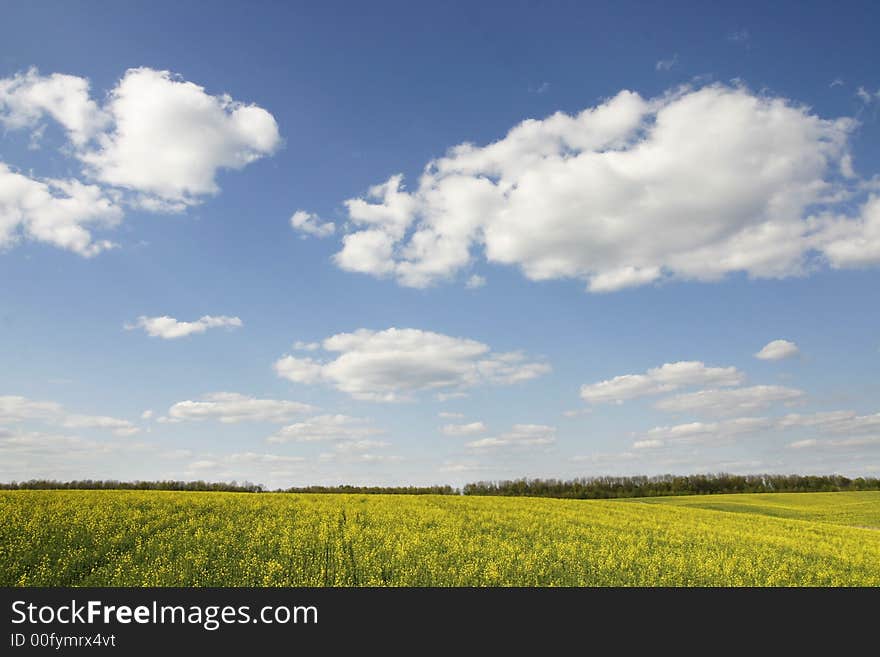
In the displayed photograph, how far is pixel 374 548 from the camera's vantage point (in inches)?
779

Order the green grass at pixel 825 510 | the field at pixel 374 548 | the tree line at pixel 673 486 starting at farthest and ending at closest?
the tree line at pixel 673 486 → the green grass at pixel 825 510 → the field at pixel 374 548

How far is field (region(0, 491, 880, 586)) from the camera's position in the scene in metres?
17.2

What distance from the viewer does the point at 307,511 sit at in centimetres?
2744

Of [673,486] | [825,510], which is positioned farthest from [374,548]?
[673,486]

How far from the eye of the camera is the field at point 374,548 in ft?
56.4

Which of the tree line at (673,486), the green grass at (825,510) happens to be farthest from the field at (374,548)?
the tree line at (673,486)

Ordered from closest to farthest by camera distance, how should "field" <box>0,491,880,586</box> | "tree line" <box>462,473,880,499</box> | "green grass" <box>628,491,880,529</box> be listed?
"field" <box>0,491,880,586</box>
"green grass" <box>628,491,880,529</box>
"tree line" <box>462,473,880,499</box>

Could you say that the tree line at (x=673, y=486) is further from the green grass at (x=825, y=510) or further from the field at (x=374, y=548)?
the field at (x=374, y=548)

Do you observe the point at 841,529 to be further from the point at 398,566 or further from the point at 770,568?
the point at 398,566

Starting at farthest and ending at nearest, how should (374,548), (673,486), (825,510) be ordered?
(673,486) → (825,510) → (374,548)

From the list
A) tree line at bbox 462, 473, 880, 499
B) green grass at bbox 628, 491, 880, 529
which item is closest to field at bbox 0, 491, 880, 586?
green grass at bbox 628, 491, 880, 529

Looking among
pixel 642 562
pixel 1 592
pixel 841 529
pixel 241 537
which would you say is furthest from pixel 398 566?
pixel 841 529

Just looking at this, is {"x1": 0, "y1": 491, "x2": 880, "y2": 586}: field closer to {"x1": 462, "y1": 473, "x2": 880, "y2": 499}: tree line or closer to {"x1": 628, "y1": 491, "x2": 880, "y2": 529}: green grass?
{"x1": 628, "y1": 491, "x2": 880, "y2": 529}: green grass

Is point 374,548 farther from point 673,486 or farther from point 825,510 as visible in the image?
point 673,486
